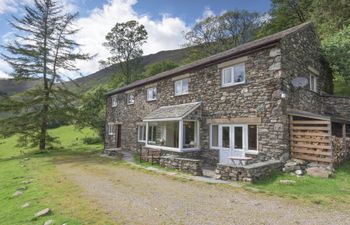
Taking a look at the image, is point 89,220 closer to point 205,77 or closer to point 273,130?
point 273,130

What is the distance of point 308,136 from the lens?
10.5m

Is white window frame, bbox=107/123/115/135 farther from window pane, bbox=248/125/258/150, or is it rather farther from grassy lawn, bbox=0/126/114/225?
window pane, bbox=248/125/258/150

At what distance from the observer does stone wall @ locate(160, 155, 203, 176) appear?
10.9 metres

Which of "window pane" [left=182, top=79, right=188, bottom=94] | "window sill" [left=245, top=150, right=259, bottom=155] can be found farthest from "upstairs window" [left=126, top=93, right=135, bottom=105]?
"window sill" [left=245, top=150, right=259, bottom=155]

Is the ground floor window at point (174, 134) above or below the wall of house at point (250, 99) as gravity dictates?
below

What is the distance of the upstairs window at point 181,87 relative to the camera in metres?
16.1

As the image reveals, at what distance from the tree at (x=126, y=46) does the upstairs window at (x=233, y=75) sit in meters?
28.7

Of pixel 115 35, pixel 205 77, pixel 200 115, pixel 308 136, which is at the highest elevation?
pixel 115 35

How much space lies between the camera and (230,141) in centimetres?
1283

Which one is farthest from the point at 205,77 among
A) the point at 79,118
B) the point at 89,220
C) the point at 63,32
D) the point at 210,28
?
the point at 210,28

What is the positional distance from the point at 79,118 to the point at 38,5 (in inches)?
482

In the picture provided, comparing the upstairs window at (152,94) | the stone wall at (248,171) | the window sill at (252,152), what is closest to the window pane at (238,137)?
the window sill at (252,152)

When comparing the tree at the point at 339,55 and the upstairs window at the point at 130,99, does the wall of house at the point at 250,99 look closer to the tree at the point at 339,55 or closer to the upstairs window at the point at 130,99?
the upstairs window at the point at 130,99

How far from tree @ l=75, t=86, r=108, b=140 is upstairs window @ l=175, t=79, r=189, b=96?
42.0 feet
